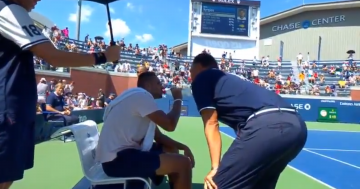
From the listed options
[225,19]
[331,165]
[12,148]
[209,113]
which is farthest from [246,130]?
[225,19]

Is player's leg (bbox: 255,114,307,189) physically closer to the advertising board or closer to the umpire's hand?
the umpire's hand

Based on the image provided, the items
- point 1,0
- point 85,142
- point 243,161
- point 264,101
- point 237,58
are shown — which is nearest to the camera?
point 1,0

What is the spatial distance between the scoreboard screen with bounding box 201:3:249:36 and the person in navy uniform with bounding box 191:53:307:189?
117 ft

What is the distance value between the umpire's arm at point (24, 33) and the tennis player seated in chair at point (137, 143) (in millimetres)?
1259

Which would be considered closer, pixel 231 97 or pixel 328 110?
pixel 231 97

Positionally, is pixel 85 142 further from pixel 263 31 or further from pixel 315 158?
pixel 263 31

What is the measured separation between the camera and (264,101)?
101 inches

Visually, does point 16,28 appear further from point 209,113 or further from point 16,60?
point 209,113

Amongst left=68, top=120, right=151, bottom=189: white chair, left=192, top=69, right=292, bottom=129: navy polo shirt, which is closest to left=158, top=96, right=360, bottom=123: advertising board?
left=68, top=120, right=151, bottom=189: white chair

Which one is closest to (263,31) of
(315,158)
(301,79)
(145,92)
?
(301,79)

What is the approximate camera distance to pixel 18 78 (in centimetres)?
200

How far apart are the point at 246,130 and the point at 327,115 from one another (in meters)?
23.9

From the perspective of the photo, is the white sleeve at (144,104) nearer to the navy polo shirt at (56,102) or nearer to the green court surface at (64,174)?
the green court surface at (64,174)

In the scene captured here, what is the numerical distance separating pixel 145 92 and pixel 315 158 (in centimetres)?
646
